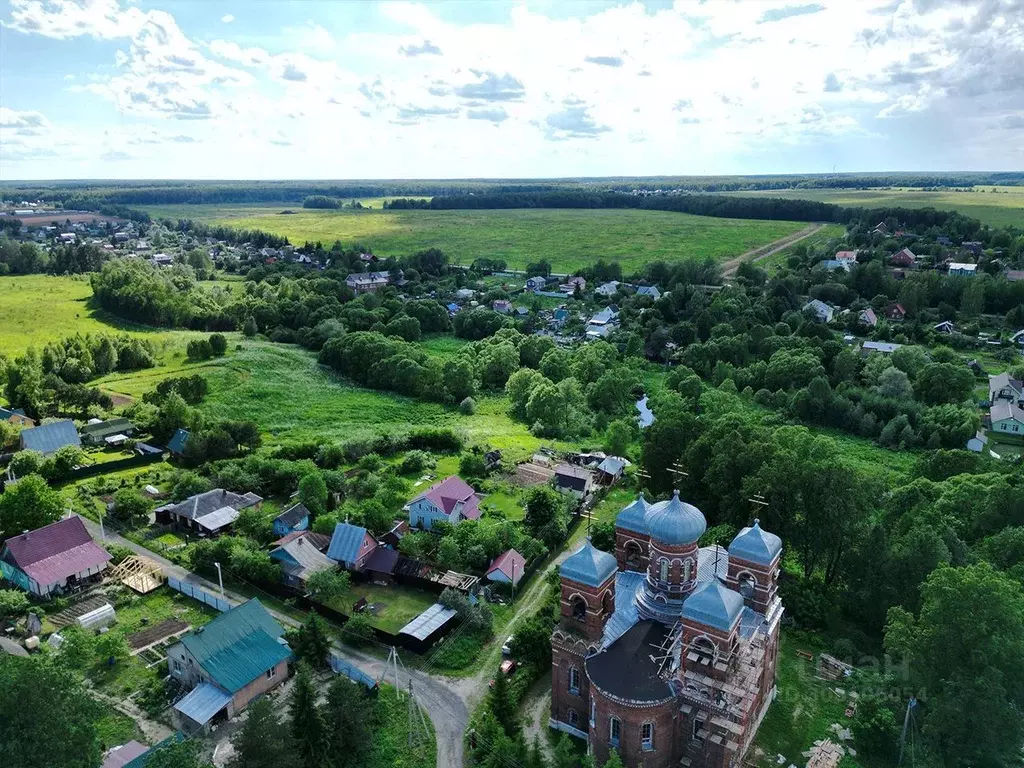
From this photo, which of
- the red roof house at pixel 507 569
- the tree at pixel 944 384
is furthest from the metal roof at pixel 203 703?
the tree at pixel 944 384

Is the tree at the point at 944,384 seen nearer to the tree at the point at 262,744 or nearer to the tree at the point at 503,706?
the tree at the point at 503,706

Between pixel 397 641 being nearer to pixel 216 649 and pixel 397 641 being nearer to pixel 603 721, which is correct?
pixel 216 649

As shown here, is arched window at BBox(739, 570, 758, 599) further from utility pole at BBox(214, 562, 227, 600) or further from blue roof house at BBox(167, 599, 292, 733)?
utility pole at BBox(214, 562, 227, 600)

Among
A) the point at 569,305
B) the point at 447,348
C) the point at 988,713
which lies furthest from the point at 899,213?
the point at 988,713

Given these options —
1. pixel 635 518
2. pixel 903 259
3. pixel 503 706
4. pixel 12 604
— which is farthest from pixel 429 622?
pixel 903 259

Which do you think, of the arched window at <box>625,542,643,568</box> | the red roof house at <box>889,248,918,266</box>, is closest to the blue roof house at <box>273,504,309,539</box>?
the arched window at <box>625,542,643,568</box>

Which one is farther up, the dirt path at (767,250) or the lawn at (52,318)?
the dirt path at (767,250)

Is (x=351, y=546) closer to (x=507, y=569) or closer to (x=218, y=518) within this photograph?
(x=507, y=569)
